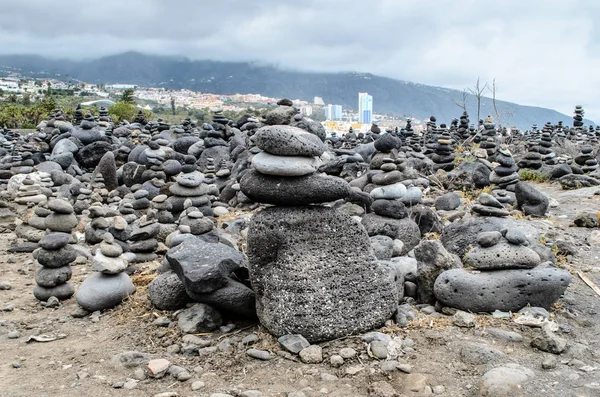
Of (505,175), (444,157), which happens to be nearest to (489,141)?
(444,157)

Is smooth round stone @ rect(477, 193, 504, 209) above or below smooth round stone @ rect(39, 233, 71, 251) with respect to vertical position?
above

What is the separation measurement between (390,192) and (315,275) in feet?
12.5

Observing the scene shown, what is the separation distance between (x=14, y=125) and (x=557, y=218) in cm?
3080

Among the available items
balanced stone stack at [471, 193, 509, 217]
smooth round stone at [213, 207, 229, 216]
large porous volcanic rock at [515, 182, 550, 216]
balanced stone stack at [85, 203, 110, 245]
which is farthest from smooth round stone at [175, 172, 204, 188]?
large porous volcanic rock at [515, 182, 550, 216]

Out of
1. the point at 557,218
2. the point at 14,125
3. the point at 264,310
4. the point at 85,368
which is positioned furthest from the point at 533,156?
the point at 14,125

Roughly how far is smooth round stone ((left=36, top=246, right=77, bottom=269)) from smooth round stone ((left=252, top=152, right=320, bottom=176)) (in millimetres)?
3358

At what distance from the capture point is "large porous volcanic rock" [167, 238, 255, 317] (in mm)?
6137

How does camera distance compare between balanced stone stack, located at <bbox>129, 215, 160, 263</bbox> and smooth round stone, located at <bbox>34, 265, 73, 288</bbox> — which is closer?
smooth round stone, located at <bbox>34, 265, 73, 288</bbox>

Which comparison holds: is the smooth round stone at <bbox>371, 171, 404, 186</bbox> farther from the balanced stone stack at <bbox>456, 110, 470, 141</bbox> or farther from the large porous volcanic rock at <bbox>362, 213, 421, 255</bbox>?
the balanced stone stack at <bbox>456, 110, 470, 141</bbox>

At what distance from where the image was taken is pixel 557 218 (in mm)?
10695

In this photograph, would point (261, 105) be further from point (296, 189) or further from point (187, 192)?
point (296, 189)

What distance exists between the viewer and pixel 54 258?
289 inches

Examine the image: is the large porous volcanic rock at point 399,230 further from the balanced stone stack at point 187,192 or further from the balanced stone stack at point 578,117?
the balanced stone stack at point 578,117

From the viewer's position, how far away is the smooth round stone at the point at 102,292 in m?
6.77
